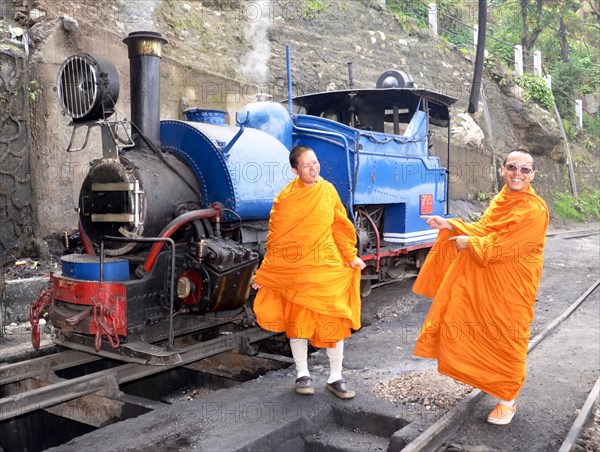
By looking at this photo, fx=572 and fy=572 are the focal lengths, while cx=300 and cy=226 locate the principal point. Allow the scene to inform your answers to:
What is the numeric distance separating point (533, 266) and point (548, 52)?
29.1m

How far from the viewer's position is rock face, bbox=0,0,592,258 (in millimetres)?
7820

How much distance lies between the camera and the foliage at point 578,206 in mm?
20925

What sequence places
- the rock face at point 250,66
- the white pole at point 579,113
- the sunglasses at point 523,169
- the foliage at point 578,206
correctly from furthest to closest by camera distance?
the white pole at point 579,113, the foliage at point 578,206, the rock face at point 250,66, the sunglasses at point 523,169

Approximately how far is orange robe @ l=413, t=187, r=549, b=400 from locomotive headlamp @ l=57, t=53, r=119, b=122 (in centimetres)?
285

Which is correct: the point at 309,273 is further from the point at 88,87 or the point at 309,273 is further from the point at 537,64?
the point at 537,64

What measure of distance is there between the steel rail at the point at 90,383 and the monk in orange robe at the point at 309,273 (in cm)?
92

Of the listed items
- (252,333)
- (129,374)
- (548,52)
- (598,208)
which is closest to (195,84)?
(252,333)

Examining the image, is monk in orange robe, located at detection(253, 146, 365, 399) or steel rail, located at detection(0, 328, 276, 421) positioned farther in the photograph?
monk in orange robe, located at detection(253, 146, 365, 399)

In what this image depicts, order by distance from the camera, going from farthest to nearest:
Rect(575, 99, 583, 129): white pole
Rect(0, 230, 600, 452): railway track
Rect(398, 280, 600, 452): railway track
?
Rect(575, 99, 583, 129): white pole, Rect(0, 230, 600, 452): railway track, Rect(398, 280, 600, 452): railway track

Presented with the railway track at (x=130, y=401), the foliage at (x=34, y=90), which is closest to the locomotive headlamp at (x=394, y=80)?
the railway track at (x=130, y=401)

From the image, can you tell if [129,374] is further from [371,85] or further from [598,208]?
[598,208]

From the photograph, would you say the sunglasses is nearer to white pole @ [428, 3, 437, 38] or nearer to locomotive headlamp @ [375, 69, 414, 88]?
locomotive headlamp @ [375, 69, 414, 88]

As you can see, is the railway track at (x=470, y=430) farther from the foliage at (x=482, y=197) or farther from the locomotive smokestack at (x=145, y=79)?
the foliage at (x=482, y=197)

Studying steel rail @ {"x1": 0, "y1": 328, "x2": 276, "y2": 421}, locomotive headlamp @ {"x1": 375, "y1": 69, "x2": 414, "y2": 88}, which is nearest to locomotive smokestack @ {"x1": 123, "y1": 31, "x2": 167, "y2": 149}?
steel rail @ {"x1": 0, "y1": 328, "x2": 276, "y2": 421}
